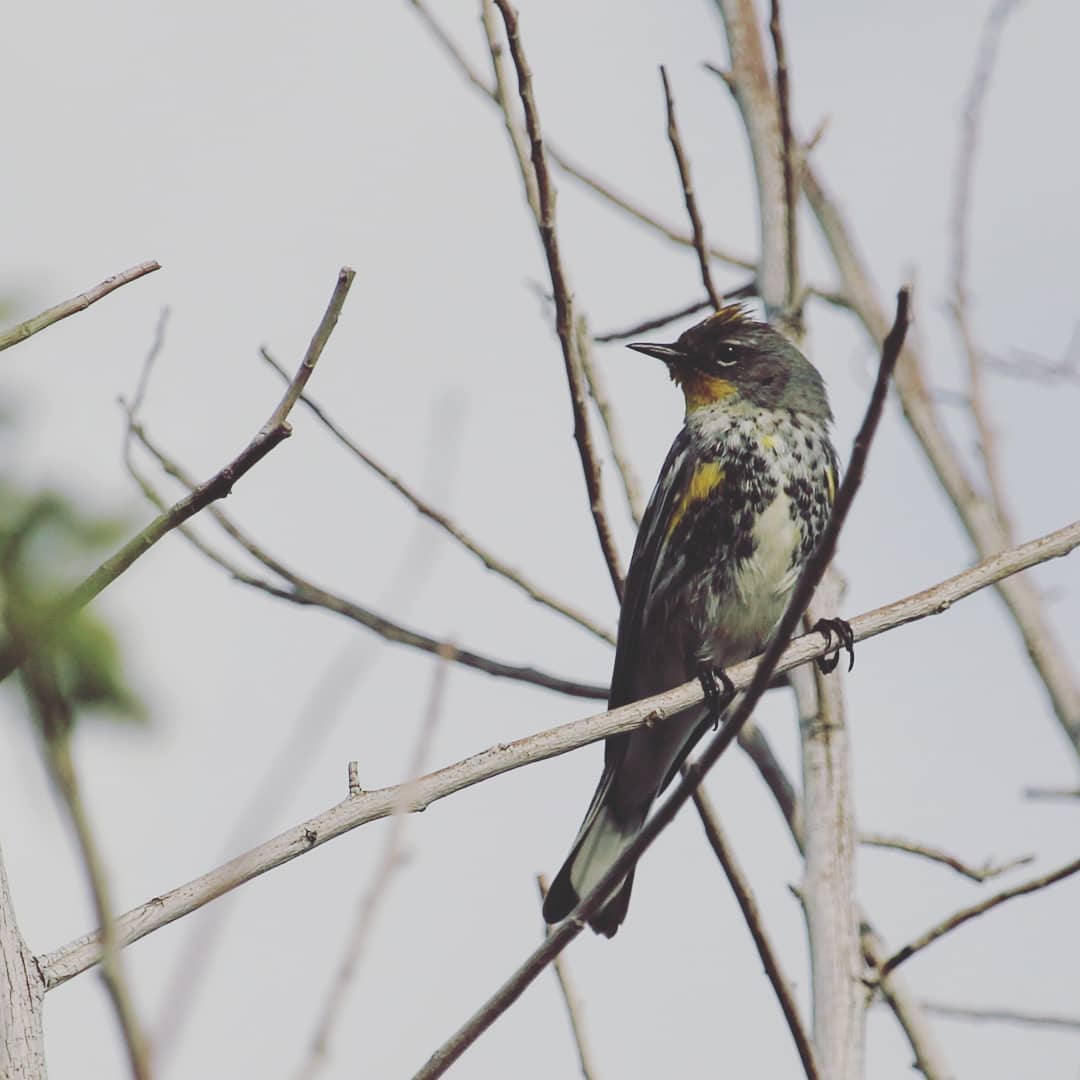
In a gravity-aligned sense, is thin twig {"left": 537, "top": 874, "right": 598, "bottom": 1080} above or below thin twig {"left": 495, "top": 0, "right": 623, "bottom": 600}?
below

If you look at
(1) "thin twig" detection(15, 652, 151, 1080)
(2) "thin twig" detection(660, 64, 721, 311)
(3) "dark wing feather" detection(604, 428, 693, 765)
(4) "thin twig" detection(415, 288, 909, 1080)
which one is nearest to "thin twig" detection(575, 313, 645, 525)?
(2) "thin twig" detection(660, 64, 721, 311)

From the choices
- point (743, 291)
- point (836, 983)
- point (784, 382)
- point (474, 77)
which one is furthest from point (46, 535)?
point (784, 382)

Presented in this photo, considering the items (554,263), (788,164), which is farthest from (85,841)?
(788,164)

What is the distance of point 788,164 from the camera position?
4727mm

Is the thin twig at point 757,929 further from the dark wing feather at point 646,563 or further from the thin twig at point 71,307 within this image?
the dark wing feather at point 646,563

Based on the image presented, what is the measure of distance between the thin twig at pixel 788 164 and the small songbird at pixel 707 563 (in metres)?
→ 0.54

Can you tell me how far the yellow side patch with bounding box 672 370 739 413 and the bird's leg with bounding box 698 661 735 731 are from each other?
1.53 meters

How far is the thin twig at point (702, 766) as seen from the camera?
2105 millimetres

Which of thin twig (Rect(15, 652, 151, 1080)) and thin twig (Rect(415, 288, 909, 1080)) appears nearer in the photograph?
thin twig (Rect(15, 652, 151, 1080))

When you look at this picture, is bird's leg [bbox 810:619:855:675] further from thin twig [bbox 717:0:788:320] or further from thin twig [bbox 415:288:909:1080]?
thin twig [bbox 415:288:909:1080]

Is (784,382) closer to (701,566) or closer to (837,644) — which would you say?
(701,566)

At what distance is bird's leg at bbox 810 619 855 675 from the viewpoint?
14.0 ft

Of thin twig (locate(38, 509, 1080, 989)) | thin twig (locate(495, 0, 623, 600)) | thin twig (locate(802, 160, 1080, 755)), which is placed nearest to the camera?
thin twig (locate(38, 509, 1080, 989))

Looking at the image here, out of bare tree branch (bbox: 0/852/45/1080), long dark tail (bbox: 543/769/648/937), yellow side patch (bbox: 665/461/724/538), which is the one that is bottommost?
bare tree branch (bbox: 0/852/45/1080)
